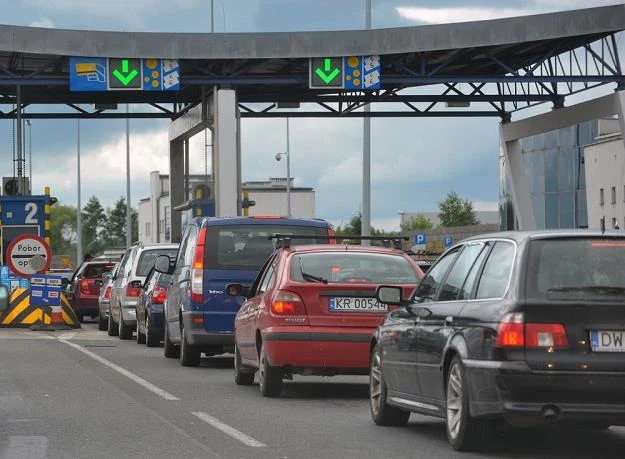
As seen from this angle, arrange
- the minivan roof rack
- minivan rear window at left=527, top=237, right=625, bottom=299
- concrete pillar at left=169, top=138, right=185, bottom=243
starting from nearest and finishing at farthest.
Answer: minivan rear window at left=527, top=237, right=625, bottom=299 → the minivan roof rack → concrete pillar at left=169, top=138, right=185, bottom=243

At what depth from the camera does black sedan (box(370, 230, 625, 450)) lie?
9438 mm

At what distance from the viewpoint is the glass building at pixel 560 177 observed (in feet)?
247

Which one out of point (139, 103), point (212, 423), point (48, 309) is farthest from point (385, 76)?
point (212, 423)

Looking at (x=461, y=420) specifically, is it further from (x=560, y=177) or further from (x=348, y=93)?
(x=560, y=177)

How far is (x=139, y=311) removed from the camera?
1076 inches

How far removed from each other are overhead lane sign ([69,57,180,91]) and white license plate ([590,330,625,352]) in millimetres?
33964

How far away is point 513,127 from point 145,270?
2546 centimetres

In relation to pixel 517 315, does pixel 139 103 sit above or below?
above

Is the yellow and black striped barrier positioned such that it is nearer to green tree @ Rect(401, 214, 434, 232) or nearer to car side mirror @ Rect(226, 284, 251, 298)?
car side mirror @ Rect(226, 284, 251, 298)

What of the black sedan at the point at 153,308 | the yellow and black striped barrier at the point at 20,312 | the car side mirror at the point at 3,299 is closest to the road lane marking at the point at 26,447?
the car side mirror at the point at 3,299

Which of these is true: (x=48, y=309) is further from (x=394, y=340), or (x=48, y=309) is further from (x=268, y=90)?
(x=394, y=340)

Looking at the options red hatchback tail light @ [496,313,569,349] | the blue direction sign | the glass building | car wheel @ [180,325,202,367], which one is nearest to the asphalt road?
car wheel @ [180,325,202,367]

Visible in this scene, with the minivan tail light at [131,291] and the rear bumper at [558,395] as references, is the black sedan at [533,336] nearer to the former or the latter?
the rear bumper at [558,395]

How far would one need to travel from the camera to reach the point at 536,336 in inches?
375
